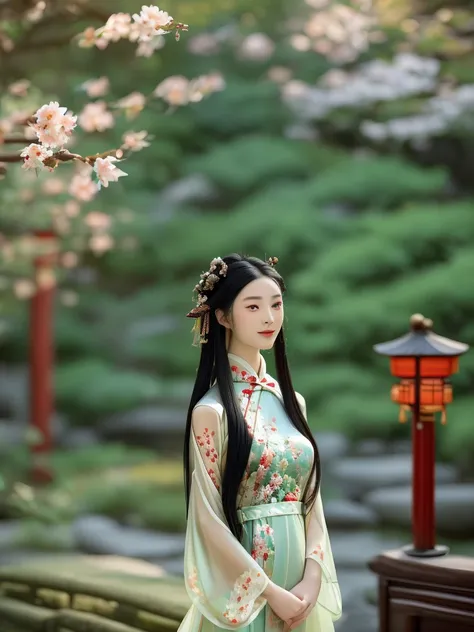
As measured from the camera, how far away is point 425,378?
4305 millimetres

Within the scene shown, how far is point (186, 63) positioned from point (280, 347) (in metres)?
7.64

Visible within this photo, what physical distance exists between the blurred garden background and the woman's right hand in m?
5.65

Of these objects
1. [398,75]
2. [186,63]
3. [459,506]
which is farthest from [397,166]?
[459,506]

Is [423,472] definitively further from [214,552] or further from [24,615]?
[24,615]

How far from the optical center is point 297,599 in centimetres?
284

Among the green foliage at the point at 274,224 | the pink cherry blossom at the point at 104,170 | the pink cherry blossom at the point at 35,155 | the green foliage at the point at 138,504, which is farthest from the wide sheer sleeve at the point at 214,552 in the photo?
the green foliage at the point at 274,224

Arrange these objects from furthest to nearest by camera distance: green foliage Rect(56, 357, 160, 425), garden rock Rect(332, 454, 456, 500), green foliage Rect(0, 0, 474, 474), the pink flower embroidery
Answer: green foliage Rect(56, 357, 160, 425), green foliage Rect(0, 0, 474, 474), garden rock Rect(332, 454, 456, 500), the pink flower embroidery

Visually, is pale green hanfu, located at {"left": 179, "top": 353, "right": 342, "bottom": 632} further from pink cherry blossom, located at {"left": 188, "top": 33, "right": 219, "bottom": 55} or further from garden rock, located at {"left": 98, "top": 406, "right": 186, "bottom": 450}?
Answer: pink cherry blossom, located at {"left": 188, "top": 33, "right": 219, "bottom": 55}

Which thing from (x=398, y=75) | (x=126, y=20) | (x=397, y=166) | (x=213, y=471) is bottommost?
(x=213, y=471)

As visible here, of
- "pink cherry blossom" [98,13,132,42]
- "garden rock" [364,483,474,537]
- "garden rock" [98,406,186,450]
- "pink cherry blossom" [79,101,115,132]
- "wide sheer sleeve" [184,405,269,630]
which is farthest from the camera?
"garden rock" [98,406,186,450]

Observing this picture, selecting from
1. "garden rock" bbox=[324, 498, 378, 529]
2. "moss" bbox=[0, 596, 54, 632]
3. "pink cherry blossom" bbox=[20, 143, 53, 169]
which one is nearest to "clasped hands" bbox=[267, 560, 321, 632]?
"pink cherry blossom" bbox=[20, 143, 53, 169]

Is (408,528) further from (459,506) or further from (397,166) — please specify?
(397,166)

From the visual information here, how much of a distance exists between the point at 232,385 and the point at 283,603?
0.61 meters

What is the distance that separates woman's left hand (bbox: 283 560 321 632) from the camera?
2.86 m
